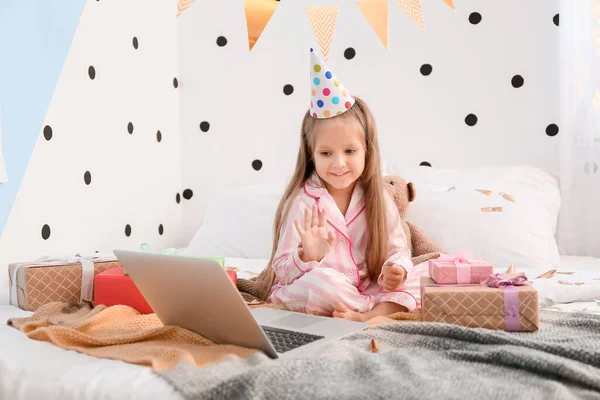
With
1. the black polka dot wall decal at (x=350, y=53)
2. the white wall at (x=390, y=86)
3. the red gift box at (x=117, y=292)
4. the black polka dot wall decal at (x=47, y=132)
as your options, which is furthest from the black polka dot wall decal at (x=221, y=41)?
the red gift box at (x=117, y=292)

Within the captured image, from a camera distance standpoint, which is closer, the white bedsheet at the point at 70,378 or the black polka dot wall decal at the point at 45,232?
the white bedsheet at the point at 70,378

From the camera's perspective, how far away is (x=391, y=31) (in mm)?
2428

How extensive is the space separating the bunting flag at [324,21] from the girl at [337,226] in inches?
40.4

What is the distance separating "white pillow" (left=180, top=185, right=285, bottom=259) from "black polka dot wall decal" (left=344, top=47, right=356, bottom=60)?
644 millimetres

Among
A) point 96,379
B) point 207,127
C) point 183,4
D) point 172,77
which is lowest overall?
point 96,379

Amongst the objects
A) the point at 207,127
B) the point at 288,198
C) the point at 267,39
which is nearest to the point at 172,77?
the point at 207,127

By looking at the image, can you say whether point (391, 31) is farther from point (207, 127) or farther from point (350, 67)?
point (207, 127)

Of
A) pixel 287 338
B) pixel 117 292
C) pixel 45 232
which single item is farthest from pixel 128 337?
pixel 45 232

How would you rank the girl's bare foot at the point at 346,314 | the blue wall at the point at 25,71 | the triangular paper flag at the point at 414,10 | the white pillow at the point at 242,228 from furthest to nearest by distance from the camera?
the triangular paper flag at the point at 414,10 → the white pillow at the point at 242,228 → the blue wall at the point at 25,71 → the girl's bare foot at the point at 346,314

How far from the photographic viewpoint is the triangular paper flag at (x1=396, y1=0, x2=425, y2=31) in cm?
237


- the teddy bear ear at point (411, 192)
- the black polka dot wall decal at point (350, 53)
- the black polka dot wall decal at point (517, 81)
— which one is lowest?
the teddy bear ear at point (411, 192)

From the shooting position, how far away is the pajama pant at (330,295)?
4.31 ft

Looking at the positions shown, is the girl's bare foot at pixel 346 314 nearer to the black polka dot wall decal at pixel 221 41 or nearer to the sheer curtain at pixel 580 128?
the sheer curtain at pixel 580 128

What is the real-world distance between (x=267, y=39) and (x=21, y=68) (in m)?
1.07
